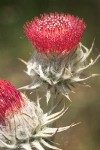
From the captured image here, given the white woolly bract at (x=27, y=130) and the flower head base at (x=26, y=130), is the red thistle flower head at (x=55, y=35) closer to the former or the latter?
the flower head base at (x=26, y=130)

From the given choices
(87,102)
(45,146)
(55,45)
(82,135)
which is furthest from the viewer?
(87,102)

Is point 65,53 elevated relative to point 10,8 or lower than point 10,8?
lower

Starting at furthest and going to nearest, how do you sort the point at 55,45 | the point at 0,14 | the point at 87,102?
the point at 0,14
the point at 87,102
the point at 55,45

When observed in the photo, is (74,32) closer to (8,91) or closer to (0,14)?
(8,91)

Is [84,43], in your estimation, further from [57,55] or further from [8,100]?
[8,100]

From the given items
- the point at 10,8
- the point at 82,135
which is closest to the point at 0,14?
the point at 10,8

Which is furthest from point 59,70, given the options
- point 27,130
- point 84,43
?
point 84,43

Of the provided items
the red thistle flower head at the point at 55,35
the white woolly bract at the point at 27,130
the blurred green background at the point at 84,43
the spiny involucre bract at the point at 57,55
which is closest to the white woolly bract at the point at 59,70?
the spiny involucre bract at the point at 57,55

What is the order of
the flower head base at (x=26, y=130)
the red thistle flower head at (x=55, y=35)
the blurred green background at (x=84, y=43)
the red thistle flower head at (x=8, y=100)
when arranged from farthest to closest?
the blurred green background at (x=84, y=43) < the red thistle flower head at (x=55, y=35) < the red thistle flower head at (x=8, y=100) < the flower head base at (x=26, y=130)
